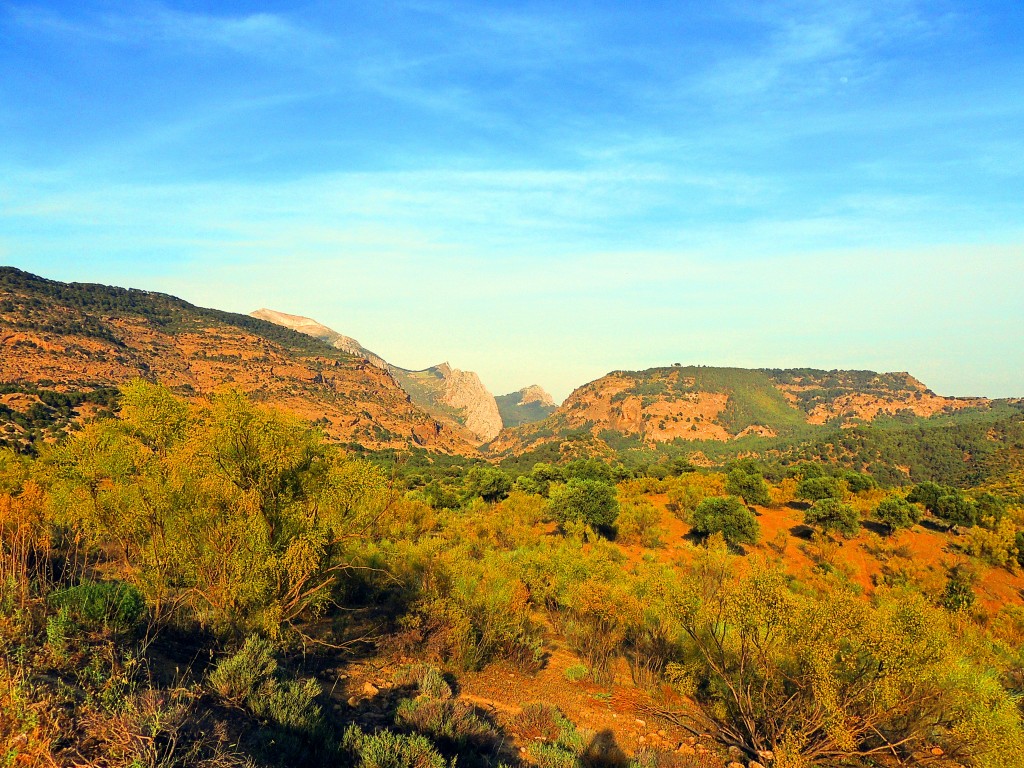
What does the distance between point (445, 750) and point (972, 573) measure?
132 ft

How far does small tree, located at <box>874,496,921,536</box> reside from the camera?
130 ft

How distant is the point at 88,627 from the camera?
818 cm

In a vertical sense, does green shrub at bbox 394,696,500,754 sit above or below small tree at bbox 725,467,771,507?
above

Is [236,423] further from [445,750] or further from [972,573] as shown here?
[972,573]

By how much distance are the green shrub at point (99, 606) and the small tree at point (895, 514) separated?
49894 millimetres

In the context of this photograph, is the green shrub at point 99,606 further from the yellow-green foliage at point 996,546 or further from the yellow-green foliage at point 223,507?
the yellow-green foliage at point 996,546

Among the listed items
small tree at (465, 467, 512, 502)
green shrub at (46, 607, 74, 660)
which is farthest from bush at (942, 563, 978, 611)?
small tree at (465, 467, 512, 502)

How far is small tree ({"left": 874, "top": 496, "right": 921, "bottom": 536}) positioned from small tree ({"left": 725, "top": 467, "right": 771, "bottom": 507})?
915 cm

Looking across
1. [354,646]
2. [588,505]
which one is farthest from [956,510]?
[354,646]

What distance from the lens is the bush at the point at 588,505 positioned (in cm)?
3909

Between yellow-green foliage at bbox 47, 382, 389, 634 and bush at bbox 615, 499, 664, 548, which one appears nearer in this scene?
yellow-green foliage at bbox 47, 382, 389, 634

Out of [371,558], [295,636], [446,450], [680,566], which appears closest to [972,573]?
[680,566]

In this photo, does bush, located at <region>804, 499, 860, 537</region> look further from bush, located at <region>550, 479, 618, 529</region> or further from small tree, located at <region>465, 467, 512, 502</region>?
small tree, located at <region>465, 467, 512, 502</region>

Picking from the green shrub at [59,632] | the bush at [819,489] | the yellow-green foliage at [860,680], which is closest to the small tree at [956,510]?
the bush at [819,489]
